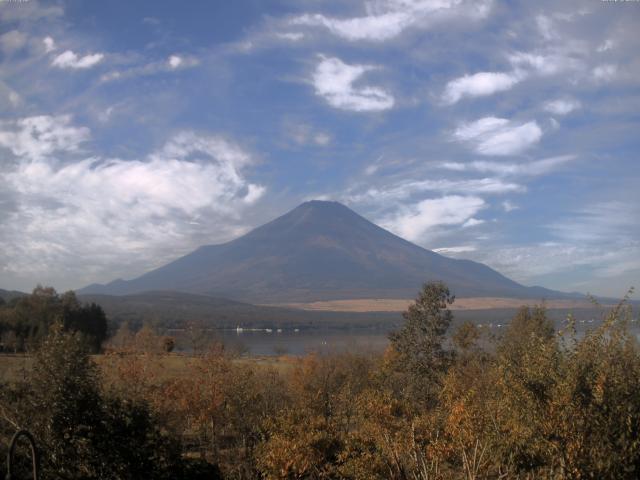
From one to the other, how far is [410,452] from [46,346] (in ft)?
22.1

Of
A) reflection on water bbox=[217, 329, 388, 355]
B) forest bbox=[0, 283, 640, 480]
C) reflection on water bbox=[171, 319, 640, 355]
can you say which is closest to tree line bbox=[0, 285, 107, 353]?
reflection on water bbox=[171, 319, 640, 355]

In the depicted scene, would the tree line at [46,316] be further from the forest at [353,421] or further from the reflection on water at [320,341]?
the forest at [353,421]

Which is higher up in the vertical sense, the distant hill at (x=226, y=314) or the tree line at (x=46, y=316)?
the tree line at (x=46, y=316)

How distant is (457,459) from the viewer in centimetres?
1106

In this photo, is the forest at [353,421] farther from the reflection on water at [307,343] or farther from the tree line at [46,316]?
the tree line at [46,316]

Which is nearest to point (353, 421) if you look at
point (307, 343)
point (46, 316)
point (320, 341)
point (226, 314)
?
point (46, 316)

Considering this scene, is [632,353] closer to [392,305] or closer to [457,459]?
[457,459]

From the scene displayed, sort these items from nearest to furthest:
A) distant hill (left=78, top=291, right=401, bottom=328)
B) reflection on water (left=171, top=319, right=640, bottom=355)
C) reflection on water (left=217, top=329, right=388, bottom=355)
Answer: reflection on water (left=171, top=319, right=640, bottom=355) → reflection on water (left=217, top=329, right=388, bottom=355) → distant hill (left=78, top=291, right=401, bottom=328)

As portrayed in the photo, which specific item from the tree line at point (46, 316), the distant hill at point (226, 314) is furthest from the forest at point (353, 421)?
the distant hill at point (226, 314)

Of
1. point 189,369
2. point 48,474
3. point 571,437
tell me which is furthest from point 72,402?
point 189,369

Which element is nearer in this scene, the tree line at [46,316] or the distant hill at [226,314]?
the tree line at [46,316]

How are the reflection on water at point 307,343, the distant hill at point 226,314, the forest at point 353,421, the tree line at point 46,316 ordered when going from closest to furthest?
1. the forest at point 353,421
2. the reflection on water at point 307,343
3. the tree line at point 46,316
4. the distant hill at point 226,314

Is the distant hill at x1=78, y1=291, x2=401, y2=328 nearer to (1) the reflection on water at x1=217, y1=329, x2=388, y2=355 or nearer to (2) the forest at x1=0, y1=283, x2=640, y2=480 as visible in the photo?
(1) the reflection on water at x1=217, y1=329, x2=388, y2=355

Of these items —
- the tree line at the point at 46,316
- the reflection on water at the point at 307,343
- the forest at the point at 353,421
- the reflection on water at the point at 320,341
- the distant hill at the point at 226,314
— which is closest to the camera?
the forest at the point at 353,421
